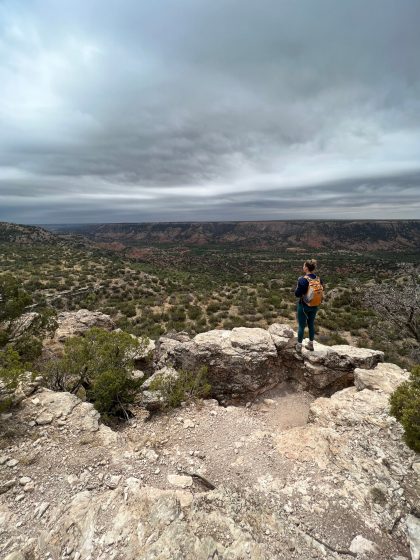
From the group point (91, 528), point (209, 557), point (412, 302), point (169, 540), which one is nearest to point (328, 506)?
point (209, 557)

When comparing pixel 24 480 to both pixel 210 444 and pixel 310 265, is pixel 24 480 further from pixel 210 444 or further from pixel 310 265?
pixel 310 265

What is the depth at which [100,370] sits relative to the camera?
8031 millimetres

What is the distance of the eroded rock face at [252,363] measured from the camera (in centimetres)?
971

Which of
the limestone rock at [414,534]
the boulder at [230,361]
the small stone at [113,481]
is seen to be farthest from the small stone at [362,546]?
the boulder at [230,361]

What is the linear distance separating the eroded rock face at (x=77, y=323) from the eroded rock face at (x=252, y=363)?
5.80 metres

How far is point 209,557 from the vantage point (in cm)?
351

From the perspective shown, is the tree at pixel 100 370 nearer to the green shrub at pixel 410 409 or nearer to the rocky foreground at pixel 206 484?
the rocky foreground at pixel 206 484

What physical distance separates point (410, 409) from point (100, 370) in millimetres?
7469

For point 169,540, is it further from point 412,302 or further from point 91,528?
point 412,302

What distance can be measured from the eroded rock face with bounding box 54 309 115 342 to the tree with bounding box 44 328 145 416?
497 cm

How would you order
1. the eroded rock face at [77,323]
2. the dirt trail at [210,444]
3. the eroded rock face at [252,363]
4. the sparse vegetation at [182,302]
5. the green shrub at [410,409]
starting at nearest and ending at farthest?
the green shrub at [410,409], the dirt trail at [210,444], the eroded rock face at [252,363], the eroded rock face at [77,323], the sparse vegetation at [182,302]

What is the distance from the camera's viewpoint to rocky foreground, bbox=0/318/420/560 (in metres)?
3.73

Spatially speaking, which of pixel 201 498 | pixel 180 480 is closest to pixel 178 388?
pixel 180 480

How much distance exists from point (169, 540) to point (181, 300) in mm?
22815
